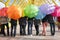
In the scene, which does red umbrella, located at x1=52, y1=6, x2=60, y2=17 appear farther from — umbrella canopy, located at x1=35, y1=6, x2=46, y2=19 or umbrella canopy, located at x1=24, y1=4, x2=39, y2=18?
umbrella canopy, located at x1=24, y1=4, x2=39, y2=18

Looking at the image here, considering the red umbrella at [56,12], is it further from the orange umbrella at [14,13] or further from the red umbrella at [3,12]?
the red umbrella at [3,12]

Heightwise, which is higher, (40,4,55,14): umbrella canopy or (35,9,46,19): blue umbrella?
(40,4,55,14): umbrella canopy

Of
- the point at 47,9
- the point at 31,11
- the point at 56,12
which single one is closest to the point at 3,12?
the point at 31,11

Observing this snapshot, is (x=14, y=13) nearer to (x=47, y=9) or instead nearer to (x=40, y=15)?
(x=40, y=15)

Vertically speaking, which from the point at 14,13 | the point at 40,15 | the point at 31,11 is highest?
the point at 31,11

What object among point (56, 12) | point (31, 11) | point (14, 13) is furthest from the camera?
point (31, 11)

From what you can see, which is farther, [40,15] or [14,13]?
[40,15]

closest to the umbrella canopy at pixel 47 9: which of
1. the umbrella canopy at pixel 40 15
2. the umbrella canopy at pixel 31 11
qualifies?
the umbrella canopy at pixel 40 15

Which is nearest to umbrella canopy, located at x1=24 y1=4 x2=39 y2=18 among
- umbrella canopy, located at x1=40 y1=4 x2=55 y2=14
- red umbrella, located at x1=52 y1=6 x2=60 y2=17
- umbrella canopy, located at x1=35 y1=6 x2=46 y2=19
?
umbrella canopy, located at x1=35 y1=6 x2=46 y2=19

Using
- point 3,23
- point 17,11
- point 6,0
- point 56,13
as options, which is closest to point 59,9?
point 56,13

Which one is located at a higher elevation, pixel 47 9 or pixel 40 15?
pixel 47 9

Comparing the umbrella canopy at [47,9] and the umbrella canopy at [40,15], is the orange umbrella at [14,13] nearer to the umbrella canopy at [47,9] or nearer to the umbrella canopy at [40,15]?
the umbrella canopy at [40,15]

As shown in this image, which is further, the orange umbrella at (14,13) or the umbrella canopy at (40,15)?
the umbrella canopy at (40,15)

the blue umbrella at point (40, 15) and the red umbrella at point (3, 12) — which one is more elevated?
the red umbrella at point (3, 12)
